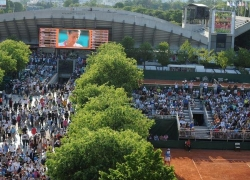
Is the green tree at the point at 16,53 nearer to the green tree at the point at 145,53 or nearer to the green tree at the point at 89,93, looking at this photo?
the green tree at the point at 145,53

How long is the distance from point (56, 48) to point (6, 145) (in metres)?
38.1

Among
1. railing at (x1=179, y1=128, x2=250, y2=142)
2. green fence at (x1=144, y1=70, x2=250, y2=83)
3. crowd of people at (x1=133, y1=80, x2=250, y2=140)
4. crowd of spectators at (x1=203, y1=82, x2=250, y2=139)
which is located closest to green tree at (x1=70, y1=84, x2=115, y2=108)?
crowd of people at (x1=133, y1=80, x2=250, y2=140)

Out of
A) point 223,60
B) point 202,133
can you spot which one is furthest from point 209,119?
point 223,60

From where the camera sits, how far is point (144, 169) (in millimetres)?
15359

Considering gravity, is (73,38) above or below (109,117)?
above

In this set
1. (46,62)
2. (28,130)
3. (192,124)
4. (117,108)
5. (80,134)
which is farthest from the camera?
(46,62)

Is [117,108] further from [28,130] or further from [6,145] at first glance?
[28,130]

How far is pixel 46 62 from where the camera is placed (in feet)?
190

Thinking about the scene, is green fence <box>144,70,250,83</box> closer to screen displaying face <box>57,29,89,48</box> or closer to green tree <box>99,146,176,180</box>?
screen displaying face <box>57,29,89,48</box>

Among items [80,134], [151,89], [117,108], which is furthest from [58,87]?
[80,134]

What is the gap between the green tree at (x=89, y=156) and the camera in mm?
18531

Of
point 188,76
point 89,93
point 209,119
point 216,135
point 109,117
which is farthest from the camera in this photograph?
point 188,76

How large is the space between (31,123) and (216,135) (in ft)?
44.1

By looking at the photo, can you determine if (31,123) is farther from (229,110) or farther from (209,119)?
(229,110)
